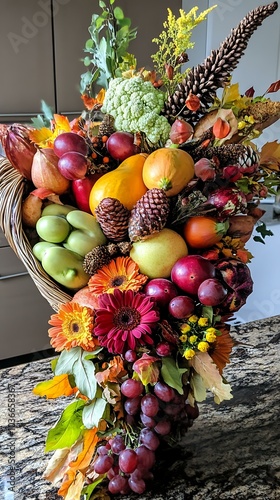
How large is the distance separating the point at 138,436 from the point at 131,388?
9 cm

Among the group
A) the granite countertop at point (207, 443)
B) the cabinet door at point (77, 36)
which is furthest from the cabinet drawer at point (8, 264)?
the granite countertop at point (207, 443)

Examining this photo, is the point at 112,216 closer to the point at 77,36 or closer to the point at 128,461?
the point at 128,461

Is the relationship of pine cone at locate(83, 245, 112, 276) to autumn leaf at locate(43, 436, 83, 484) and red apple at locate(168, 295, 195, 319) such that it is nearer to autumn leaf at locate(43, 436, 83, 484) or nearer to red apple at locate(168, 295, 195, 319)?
red apple at locate(168, 295, 195, 319)

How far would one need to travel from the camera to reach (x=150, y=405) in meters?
0.61

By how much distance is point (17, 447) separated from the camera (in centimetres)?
75

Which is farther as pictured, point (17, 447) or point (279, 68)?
point (279, 68)

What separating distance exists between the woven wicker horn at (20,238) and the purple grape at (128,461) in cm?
22

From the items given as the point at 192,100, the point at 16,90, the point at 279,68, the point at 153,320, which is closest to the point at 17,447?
the point at 153,320

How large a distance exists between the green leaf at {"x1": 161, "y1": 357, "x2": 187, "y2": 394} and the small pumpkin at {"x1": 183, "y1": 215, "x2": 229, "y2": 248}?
0.53 feet

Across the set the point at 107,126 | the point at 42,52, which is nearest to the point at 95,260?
the point at 107,126

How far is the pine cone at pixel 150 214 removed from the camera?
2.05 feet

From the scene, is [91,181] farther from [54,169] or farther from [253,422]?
[253,422]

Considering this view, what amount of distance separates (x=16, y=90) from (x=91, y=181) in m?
1.55

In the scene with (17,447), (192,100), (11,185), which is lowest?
(17,447)
